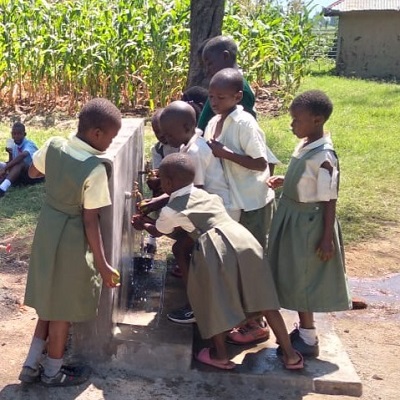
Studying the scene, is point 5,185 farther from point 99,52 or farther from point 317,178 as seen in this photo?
point 99,52

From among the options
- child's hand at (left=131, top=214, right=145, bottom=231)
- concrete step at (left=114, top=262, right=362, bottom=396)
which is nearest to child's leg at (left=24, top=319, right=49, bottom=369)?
concrete step at (left=114, top=262, right=362, bottom=396)

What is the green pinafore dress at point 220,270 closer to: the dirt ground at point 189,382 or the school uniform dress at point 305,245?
the school uniform dress at point 305,245

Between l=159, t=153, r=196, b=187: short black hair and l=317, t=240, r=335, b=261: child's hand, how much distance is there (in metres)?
0.73

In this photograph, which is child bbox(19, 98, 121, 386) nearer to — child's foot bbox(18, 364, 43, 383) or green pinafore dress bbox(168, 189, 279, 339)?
child's foot bbox(18, 364, 43, 383)

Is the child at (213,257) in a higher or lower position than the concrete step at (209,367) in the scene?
higher

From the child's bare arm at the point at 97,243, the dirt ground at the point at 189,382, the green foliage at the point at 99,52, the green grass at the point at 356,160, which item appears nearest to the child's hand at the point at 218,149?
the child's bare arm at the point at 97,243

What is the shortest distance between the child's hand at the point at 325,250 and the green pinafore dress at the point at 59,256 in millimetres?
1123

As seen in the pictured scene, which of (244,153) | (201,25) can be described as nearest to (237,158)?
(244,153)

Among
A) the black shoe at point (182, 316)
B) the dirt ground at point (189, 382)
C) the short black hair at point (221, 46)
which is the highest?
the short black hair at point (221, 46)

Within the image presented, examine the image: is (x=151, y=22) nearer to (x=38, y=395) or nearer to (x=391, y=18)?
(x=38, y=395)

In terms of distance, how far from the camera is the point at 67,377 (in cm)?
317

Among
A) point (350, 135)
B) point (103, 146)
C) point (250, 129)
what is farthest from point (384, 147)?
point (103, 146)

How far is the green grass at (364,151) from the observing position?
601 cm

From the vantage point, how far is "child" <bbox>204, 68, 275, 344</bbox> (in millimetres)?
3365
